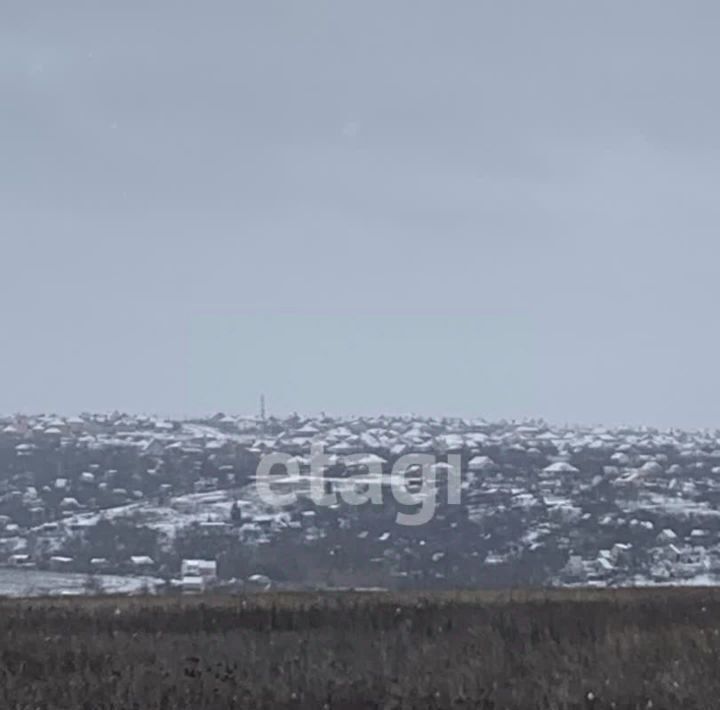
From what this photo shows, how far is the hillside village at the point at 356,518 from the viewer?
6762 cm

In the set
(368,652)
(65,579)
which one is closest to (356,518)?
(65,579)

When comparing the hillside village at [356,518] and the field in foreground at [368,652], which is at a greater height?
the field in foreground at [368,652]

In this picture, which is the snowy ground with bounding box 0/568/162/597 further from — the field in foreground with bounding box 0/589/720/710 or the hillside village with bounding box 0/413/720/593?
the field in foreground with bounding box 0/589/720/710

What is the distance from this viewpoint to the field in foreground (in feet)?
38.2

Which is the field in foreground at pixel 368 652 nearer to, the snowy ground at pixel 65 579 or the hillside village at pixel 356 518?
the hillside village at pixel 356 518

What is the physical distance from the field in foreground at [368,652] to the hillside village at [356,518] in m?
22.9

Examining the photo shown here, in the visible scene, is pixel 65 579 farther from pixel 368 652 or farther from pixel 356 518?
pixel 368 652

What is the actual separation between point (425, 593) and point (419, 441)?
13213 cm

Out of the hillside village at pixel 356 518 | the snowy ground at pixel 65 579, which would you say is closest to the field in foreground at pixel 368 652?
the hillside village at pixel 356 518

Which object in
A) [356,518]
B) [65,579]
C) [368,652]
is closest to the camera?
[368,652]

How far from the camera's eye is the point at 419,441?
155 meters

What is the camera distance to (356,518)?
86.9 meters

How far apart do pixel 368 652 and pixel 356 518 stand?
72656mm

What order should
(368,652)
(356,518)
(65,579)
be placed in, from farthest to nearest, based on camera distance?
(356,518), (65,579), (368,652)
